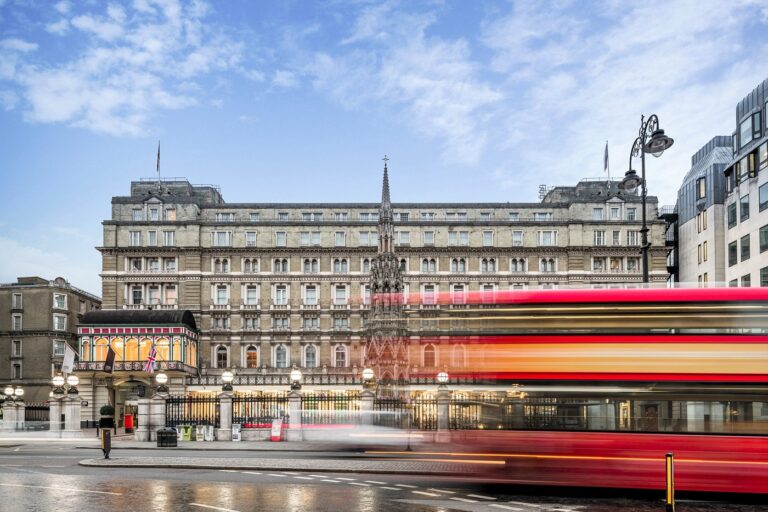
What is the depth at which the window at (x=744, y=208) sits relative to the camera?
5734cm

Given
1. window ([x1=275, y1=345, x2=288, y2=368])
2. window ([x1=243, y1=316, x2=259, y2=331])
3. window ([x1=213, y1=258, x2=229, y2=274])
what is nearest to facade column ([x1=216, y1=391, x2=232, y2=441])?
window ([x1=275, y1=345, x2=288, y2=368])

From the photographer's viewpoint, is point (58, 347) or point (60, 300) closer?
point (58, 347)

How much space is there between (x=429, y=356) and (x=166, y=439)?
2223 centimetres

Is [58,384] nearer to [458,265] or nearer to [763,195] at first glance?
[458,265]

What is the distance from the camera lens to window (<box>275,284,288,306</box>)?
82.5 metres

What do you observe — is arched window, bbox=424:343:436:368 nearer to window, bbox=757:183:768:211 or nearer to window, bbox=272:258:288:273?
window, bbox=757:183:768:211

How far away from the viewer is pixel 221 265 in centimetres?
8281

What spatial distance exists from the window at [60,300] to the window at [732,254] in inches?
2864

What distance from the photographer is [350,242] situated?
83.6 metres

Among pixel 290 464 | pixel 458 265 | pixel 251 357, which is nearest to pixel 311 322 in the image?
pixel 251 357

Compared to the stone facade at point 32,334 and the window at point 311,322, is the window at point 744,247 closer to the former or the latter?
the window at point 311,322

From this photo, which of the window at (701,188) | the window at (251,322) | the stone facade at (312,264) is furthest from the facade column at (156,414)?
the window at (701,188)

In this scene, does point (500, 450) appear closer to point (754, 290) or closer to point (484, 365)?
Answer: point (484, 365)

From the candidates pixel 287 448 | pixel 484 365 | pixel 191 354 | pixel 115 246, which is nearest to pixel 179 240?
pixel 115 246
